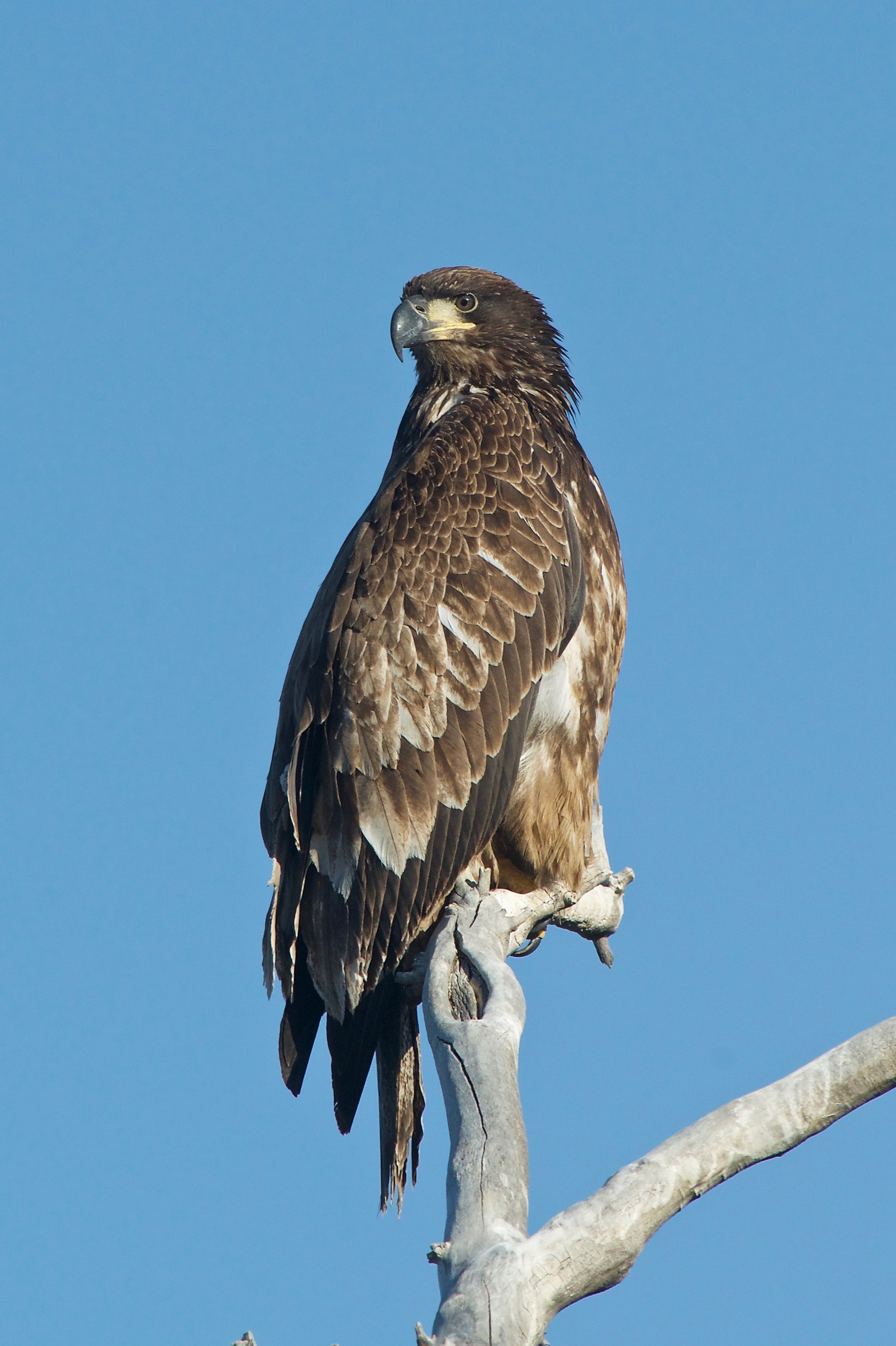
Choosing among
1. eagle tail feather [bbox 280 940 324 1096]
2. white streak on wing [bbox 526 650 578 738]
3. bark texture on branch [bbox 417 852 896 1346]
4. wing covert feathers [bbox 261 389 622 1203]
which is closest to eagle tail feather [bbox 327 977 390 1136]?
wing covert feathers [bbox 261 389 622 1203]

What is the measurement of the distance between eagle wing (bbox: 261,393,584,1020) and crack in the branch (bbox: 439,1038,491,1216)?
1762 millimetres

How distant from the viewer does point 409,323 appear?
7.37 m

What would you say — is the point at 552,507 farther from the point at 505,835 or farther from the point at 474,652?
the point at 505,835

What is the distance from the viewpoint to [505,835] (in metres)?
6.58

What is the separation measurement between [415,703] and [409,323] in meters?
2.08

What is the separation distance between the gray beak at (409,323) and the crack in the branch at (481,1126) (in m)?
3.91

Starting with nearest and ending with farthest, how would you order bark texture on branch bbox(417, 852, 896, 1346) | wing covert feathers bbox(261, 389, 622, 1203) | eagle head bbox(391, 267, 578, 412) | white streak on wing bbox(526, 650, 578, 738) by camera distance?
bark texture on branch bbox(417, 852, 896, 1346) < wing covert feathers bbox(261, 389, 622, 1203) < white streak on wing bbox(526, 650, 578, 738) < eagle head bbox(391, 267, 578, 412)

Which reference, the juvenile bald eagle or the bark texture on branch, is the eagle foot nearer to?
the juvenile bald eagle

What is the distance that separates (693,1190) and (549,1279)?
17.9 inches

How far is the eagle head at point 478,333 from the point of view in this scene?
7.25 metres

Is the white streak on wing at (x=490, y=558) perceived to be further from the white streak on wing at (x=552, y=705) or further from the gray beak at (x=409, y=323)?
the gray beak at (x=409, y=323)

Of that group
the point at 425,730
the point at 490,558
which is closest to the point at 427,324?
the point at 490,558

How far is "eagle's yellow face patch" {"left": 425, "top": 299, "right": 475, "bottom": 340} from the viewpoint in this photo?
7.30 m

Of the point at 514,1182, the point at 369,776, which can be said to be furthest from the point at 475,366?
the point at 514,1182
